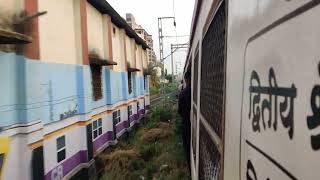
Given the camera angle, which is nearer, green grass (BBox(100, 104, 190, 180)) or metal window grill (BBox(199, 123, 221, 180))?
metal window grill (BBox(199, 123, 221, 180))

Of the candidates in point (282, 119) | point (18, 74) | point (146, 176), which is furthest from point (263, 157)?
point (146, 176)

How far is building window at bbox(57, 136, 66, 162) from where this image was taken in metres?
9.95

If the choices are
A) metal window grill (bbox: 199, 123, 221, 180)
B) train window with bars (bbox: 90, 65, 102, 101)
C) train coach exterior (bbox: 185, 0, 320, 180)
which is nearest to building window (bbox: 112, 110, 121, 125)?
train window with bars (bbox: 90, 65, 102, 101)

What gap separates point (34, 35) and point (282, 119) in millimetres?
7311

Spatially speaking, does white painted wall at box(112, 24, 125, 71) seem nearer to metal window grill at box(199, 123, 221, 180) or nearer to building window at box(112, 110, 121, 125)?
building window at box(112, 110, 121, 125)

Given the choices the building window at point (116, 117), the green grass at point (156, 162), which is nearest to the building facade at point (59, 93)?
the building window at point (116, 117)

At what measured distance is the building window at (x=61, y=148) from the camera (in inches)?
392

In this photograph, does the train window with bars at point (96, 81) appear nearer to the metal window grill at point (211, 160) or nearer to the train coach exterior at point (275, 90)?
the metal window grill at point (211, 160)

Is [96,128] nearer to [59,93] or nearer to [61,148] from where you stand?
[61,148]

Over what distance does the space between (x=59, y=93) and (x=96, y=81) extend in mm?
4088

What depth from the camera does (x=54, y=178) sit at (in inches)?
375

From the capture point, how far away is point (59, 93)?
10.1 meters

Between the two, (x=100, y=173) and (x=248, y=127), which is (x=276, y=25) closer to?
(x=248, y=127)

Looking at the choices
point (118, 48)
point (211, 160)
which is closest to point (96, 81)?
point (118, 48)
